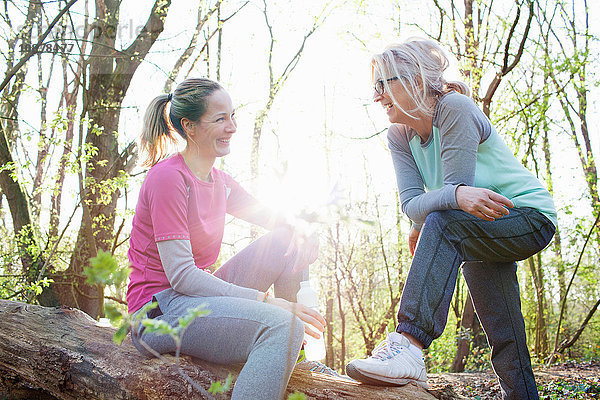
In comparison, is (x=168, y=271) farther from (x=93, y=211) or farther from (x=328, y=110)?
(x=328, y=110)

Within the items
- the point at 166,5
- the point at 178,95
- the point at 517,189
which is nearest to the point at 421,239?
the point at 517,189

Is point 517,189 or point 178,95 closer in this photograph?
point 517,189

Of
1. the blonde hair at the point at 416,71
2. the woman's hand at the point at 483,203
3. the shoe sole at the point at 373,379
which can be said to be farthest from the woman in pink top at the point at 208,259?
the blonde hair at the point at 416,71

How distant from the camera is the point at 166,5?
19.3 ft

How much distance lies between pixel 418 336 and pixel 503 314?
0.50 m

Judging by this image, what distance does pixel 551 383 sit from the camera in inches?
129

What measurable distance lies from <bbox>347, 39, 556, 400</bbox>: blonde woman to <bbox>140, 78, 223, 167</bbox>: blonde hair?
29.7 inches

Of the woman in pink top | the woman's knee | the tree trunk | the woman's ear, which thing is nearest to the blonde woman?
the woman's knee

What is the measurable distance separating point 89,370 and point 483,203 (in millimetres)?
1563

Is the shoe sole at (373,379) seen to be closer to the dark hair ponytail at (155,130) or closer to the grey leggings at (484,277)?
the grey leggings at (484,277)

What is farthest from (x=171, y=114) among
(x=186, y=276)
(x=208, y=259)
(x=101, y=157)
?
(x=101, y=157)

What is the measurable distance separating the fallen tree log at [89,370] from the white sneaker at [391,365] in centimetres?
6

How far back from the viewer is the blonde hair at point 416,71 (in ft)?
6.22

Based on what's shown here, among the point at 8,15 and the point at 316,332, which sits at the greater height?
the point at 8,15
